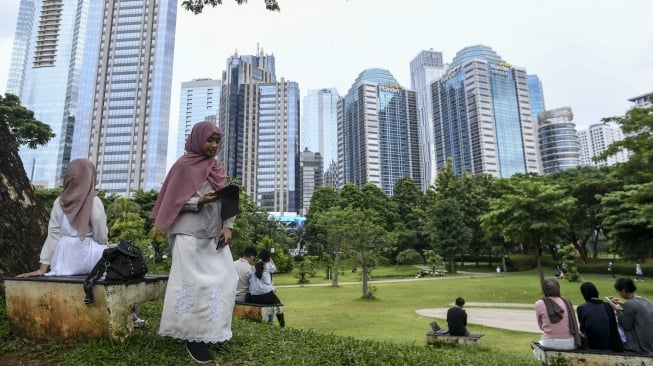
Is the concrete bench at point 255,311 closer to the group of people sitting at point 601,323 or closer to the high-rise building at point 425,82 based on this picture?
the group of people sitting at point 601,323

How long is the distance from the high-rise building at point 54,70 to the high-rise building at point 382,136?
219ft

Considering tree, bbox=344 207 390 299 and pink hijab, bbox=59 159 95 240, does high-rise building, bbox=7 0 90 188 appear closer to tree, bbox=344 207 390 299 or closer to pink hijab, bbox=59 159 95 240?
tree, bbox=344 207 390 299

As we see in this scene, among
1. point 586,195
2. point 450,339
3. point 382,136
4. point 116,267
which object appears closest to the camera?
point 116,267

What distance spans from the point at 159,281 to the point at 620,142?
14.4m

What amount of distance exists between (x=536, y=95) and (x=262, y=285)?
413 ft

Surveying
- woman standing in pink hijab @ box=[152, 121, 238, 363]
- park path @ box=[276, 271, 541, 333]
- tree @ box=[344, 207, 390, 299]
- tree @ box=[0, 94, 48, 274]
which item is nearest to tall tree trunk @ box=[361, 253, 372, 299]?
tree @ box=[344, 207, 390, 299]

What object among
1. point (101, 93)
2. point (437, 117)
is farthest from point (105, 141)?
point (437, 117)

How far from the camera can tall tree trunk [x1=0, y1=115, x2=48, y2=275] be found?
152 inches

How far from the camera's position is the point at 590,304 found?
170 inches

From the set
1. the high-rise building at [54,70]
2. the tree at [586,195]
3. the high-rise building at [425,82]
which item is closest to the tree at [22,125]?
the tree at [586,195]

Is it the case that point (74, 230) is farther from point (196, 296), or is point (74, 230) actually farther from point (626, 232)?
point (626, 232)

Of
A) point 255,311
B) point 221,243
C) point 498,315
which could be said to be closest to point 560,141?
point 498,315

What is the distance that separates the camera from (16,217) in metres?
4.12

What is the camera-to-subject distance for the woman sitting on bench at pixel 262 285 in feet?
20.0
